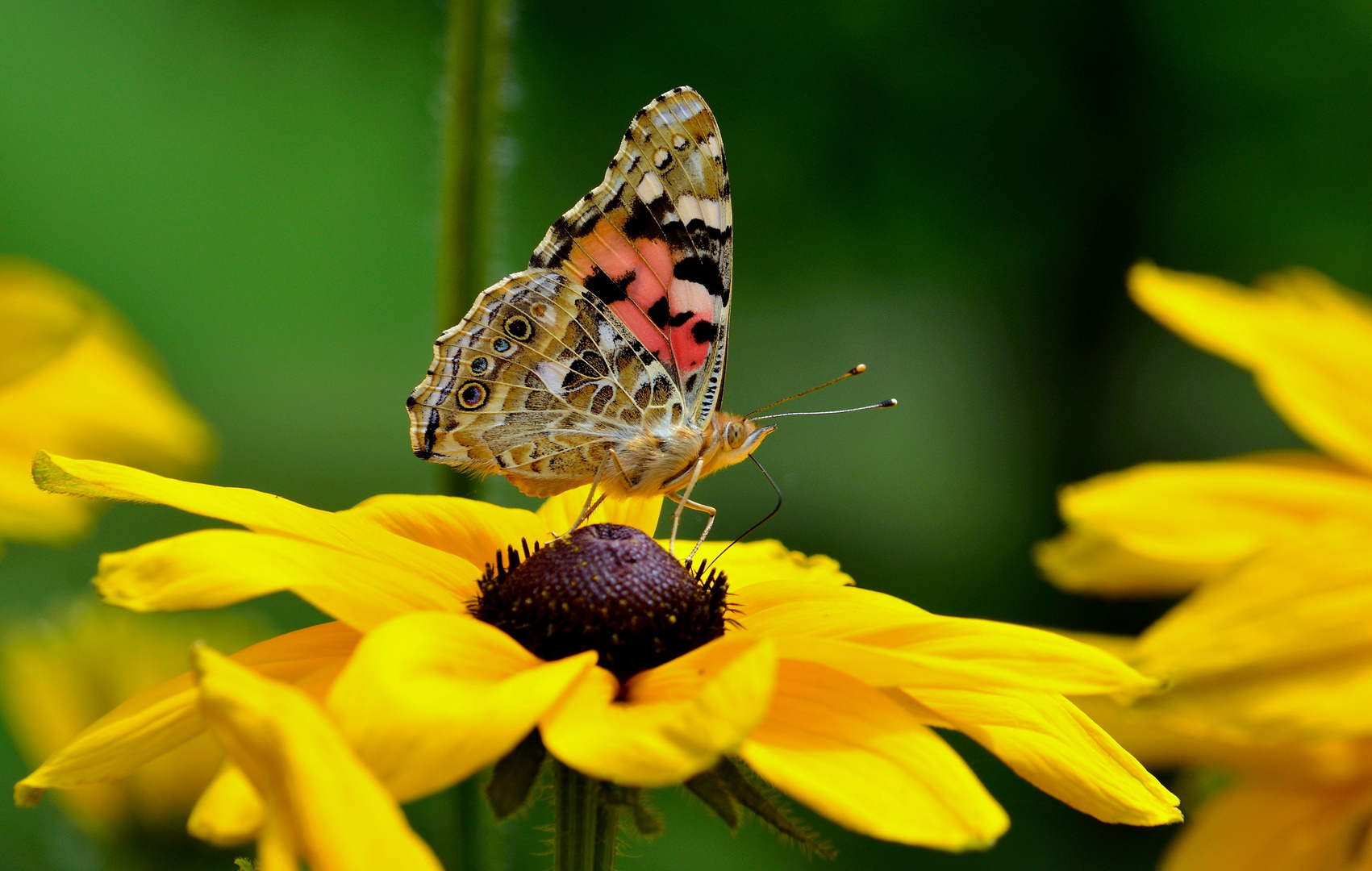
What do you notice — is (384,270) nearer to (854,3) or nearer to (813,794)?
(854,3)

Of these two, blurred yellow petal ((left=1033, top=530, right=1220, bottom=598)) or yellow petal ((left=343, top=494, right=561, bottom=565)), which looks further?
blurred yellow petal ((left=1033, top=530, right=1220, bottom=598))

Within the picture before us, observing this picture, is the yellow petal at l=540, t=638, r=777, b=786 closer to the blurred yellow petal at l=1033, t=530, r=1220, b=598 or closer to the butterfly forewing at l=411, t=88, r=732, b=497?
the butterfly forewing at l=411, t=88, r=732, b=497

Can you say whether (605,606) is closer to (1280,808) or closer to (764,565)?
(764,565)

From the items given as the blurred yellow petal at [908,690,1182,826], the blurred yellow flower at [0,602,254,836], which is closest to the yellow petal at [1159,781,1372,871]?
the blurred yellow petal at [908,690,1182,826]

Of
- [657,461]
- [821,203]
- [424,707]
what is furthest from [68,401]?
[821,203]

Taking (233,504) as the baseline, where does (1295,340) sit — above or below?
above

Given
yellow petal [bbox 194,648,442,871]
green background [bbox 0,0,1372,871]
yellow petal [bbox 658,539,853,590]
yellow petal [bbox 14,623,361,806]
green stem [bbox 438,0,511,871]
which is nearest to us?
yellow petal [bbox 194,648,442,871]
